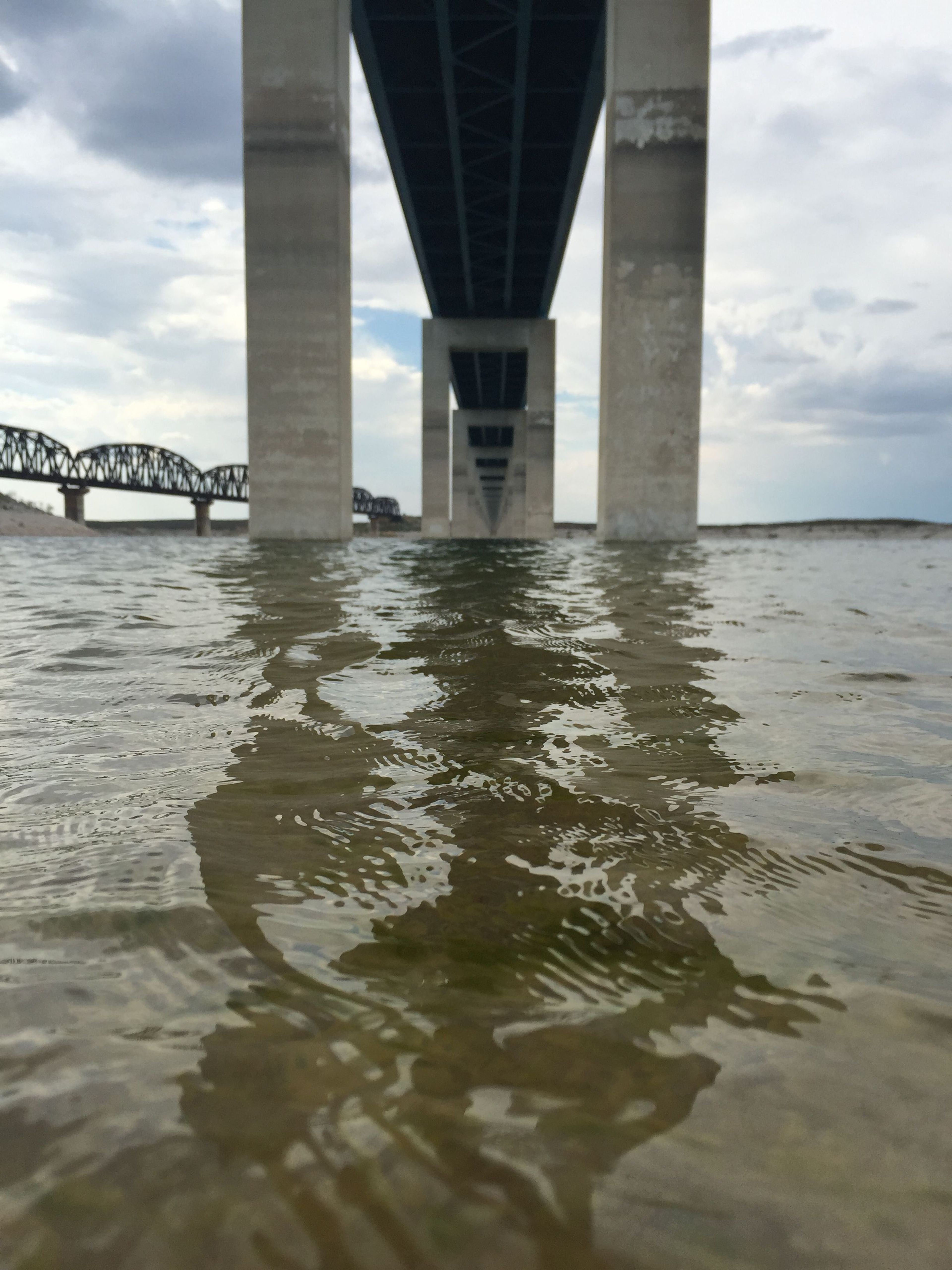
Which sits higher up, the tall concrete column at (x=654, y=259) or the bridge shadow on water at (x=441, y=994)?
the tall concrete column at (x=654, y=259)

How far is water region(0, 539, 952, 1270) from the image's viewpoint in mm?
819

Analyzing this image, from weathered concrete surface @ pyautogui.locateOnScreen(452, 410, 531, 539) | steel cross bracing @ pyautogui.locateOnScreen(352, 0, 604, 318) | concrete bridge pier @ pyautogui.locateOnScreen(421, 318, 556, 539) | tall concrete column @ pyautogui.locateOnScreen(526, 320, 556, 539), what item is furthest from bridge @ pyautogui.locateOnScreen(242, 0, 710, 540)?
weathered concrete surface @ pyautogui.locateOnScreen(452, 410, 531, 539)

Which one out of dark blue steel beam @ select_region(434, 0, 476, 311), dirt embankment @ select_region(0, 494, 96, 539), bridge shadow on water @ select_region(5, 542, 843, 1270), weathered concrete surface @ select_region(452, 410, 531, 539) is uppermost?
dark blue steel beam @ select_region(434, 0, 476, 311)

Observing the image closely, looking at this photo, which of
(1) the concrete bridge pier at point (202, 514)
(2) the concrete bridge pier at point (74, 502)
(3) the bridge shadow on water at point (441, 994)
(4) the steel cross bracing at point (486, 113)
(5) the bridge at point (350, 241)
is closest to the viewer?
(3) the bridge shadow on water at point (441, 994)

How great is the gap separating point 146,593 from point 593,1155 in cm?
732

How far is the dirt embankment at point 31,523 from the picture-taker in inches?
1718

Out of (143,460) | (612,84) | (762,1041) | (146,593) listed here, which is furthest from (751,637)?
(143,460)

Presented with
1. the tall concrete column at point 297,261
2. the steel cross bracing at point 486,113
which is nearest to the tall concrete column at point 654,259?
the steel cross bracing at point 486,113

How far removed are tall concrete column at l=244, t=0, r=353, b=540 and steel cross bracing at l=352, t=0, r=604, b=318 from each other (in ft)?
13.1

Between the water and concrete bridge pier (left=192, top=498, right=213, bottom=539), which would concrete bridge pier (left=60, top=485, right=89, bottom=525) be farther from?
the water

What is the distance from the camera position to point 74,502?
235 ft

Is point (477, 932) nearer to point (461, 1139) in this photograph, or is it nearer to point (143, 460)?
point (461, 1139)

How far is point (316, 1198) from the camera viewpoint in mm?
829

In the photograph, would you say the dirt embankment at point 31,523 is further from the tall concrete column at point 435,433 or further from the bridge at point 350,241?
the bridge at point 350,241
